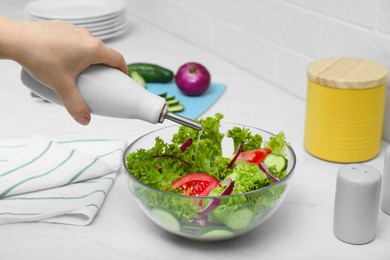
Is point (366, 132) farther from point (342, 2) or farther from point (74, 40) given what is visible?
point (74, 40)

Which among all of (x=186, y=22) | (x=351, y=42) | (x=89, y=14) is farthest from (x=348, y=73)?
(x=89, y=14)

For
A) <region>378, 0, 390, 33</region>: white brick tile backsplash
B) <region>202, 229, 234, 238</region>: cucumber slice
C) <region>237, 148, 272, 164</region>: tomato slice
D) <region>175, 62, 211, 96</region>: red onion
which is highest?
<region>378, 0, 390, 33</region>: white brick tile backsplash

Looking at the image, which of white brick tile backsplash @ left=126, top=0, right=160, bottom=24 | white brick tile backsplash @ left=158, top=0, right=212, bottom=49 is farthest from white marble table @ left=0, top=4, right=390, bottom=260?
white brick tile backsplash @ left=126, top=0, right=160, bottom=24

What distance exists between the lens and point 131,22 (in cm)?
237

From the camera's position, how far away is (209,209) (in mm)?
1008

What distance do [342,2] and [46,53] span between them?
0.73 meters

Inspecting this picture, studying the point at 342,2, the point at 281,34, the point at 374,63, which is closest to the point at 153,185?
the point at 374,63

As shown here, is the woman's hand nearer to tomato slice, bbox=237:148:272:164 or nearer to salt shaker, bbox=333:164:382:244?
tomato slice, bbox=237:148:272:164

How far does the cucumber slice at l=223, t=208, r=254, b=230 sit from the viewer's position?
1022mm

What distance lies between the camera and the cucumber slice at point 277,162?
1.13 meters

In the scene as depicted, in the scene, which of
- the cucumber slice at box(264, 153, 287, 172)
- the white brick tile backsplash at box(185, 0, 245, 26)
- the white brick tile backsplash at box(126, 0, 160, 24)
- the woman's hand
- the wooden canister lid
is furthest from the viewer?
the white brick tile backsplash at box(126, 0, 160, 24)

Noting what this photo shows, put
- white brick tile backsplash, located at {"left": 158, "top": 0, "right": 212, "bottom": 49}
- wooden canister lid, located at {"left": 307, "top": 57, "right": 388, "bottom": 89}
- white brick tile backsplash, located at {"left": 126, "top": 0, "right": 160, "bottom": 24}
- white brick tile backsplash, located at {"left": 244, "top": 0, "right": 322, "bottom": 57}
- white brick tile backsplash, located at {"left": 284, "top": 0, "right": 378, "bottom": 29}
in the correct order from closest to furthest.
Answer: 1. wooden canister lid, located at {"left": 307, "top": 57, "right": 388, "bottom": 89}
2. white brick tile backsplash, located at {"left": 284, "top": 0, "right": 378, "bottom": 29}
3. white brick tile backsplash, located at {"left": 244, "top": 0, "right": 322, "bottom": 57}
4. white brick tile backsplash, located at {"left": 158, "top": 0, "right": 212, "bottom": 49}
5. white brick tile backsplash, located at {"left": 126, "top": 0, "right": 160, "bottom": 24}

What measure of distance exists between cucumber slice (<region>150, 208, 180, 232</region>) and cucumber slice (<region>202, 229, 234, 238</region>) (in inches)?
1.8

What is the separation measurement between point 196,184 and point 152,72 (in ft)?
2.41
